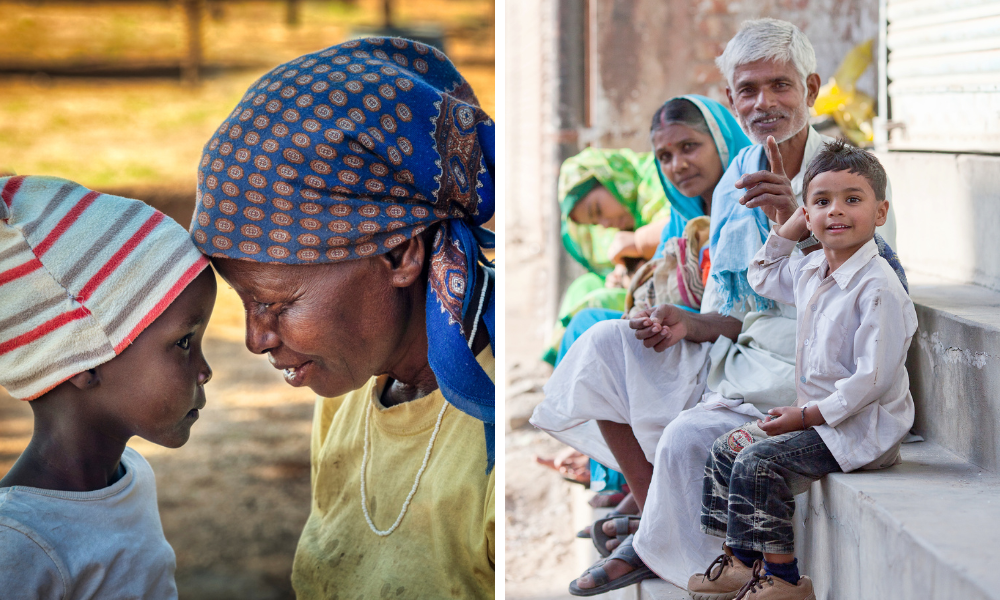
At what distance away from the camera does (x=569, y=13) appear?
609 centimetres

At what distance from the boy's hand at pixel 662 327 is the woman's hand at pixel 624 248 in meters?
1.53

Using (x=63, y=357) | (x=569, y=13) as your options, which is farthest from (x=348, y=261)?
(x=569, y=13)

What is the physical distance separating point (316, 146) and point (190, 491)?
2.63 metres

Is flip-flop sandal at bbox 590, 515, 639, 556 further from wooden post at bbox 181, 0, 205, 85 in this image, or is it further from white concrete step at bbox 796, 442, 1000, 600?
wooden post at bbox 181, 0, 205, 85

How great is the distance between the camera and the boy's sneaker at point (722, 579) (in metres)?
1.89

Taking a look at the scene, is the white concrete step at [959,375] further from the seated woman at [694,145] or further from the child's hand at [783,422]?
the seated woman at [694,145]

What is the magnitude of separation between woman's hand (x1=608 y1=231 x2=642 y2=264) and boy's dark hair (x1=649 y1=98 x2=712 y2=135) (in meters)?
1.04

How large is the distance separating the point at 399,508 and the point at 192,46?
12.0ft

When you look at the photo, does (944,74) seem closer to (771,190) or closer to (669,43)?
(771,190)

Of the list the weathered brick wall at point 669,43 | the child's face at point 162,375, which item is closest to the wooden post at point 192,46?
the weathered brick wall at point 669,43

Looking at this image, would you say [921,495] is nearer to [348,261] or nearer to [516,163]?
[348,261]

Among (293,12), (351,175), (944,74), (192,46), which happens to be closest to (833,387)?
(351,175)

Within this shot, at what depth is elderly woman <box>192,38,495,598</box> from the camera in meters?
1.52

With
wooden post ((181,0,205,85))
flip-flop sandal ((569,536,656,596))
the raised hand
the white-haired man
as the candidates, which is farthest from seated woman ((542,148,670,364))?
wooden post ((181,0,205,85))
